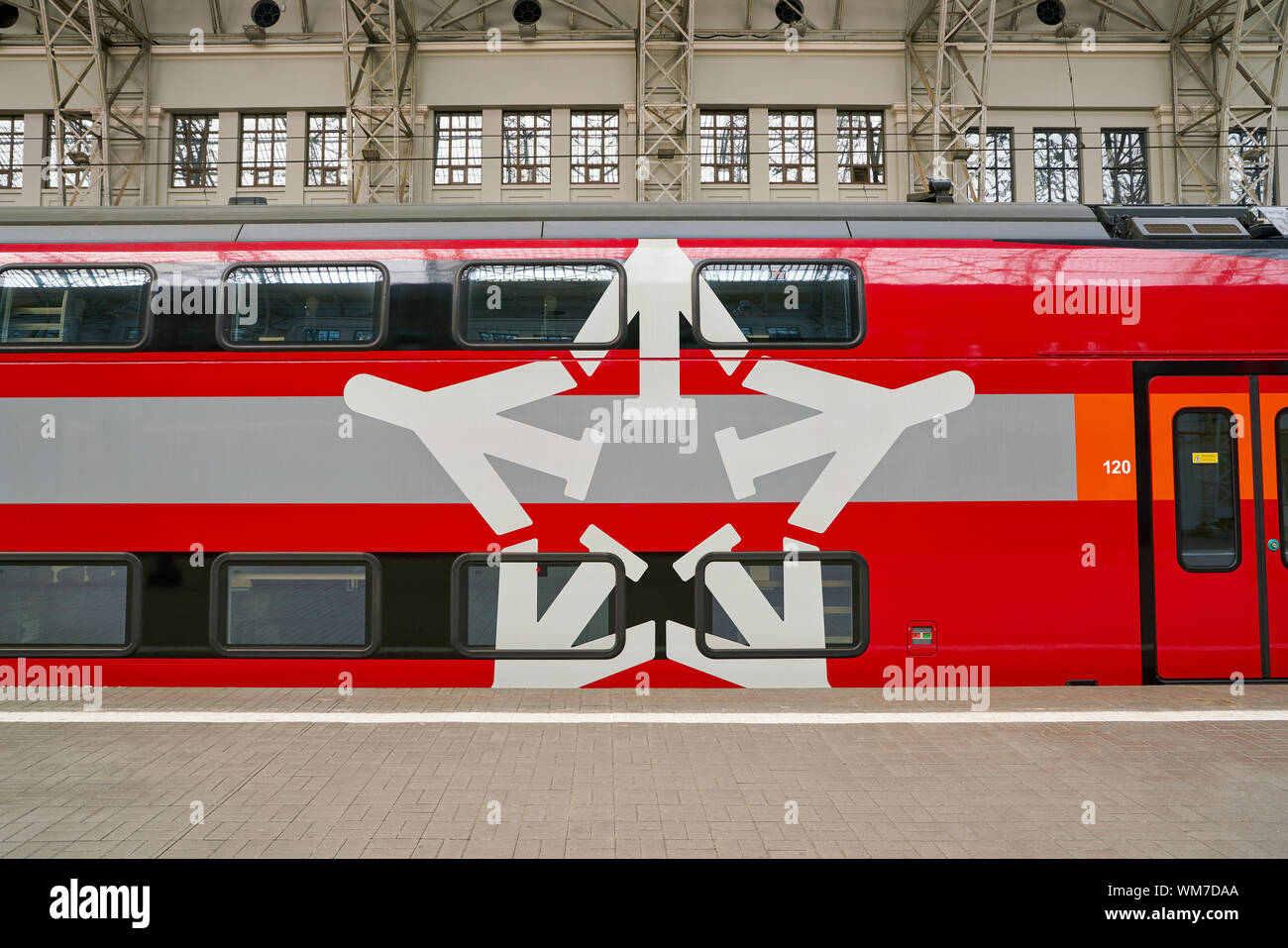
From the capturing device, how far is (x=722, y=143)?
21.3m

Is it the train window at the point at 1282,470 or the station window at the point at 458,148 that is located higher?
the station window at the point at 458,148

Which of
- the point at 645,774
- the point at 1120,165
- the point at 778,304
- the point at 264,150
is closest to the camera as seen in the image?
the point at 645,774

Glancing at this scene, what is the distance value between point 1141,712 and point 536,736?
176 inches

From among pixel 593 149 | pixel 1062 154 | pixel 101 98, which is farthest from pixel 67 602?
pixel 1062 154

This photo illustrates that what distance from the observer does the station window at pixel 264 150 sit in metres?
21.4

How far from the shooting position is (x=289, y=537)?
21.3ft

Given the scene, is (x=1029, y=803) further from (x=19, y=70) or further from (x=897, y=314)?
(x=19, y=70)

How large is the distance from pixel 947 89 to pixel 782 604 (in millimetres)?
18926

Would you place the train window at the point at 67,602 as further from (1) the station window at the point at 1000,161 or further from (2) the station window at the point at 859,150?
(1) the station window at the point at 1000,161

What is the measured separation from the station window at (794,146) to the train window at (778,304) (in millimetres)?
16044

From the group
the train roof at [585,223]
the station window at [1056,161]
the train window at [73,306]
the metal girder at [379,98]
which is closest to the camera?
the train window at [73,306]

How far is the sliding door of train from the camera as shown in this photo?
6.61m

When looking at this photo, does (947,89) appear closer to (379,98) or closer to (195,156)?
(379,98)

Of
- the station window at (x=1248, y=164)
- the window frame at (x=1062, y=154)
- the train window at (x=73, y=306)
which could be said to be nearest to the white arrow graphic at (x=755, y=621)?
the train window at (x=73, y=306)
